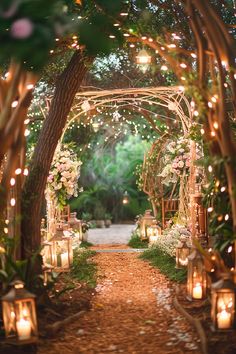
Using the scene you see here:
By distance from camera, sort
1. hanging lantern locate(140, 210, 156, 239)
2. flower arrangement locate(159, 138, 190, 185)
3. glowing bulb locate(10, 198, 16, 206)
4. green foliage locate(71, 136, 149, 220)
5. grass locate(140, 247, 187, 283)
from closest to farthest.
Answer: glowing bulb locate(10, 198, 16, 206) < grass locate(140, 247, 187, 283) < flower arrangement locate(159, 138, 190, 185) < hanging lantern locate(140, 210, 156, 239) < green foliage locate(71, 136, 149, 220)

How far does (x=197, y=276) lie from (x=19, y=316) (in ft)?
7.12

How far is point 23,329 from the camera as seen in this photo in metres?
4.55

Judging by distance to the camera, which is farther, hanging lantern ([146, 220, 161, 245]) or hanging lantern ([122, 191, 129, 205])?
hanging lantern ([122, 191, 129, 205])

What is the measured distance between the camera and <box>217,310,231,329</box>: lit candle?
186 inches

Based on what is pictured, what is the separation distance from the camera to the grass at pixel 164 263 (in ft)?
24.7

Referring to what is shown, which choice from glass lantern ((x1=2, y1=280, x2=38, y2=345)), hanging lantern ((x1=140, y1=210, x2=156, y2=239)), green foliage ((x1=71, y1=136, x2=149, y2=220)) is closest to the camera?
glass lantern ((x1=2, y1=280, x2=38, y2=345))

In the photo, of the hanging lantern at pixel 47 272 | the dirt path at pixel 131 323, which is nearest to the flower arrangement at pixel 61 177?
the dirt path at pixel 131 323

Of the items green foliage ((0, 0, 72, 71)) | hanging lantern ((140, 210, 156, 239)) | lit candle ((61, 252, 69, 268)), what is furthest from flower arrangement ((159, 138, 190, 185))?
green foliage ((0, 0, 72, 71))

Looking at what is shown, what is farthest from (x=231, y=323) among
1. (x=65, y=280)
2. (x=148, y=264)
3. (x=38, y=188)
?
(x=148, y=264)

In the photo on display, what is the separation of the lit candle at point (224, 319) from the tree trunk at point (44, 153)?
2089 millimetres

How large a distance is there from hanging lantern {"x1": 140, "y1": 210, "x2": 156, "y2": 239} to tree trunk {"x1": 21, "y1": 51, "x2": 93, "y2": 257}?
6.04 m

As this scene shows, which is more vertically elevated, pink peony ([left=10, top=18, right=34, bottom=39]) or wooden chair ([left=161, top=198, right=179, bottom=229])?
pink peony ([left=10, top=18, right=34, bottom=39])

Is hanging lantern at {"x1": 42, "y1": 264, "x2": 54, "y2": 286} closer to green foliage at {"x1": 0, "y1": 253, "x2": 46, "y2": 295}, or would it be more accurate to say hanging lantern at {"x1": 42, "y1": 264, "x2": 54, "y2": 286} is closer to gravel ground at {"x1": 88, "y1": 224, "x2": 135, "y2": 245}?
green foliage at {"x1": 0, "y1": 253, "x2": 46, "y2": 295}

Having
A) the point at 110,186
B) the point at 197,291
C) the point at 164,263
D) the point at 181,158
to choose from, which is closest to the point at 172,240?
the point at 164,263
